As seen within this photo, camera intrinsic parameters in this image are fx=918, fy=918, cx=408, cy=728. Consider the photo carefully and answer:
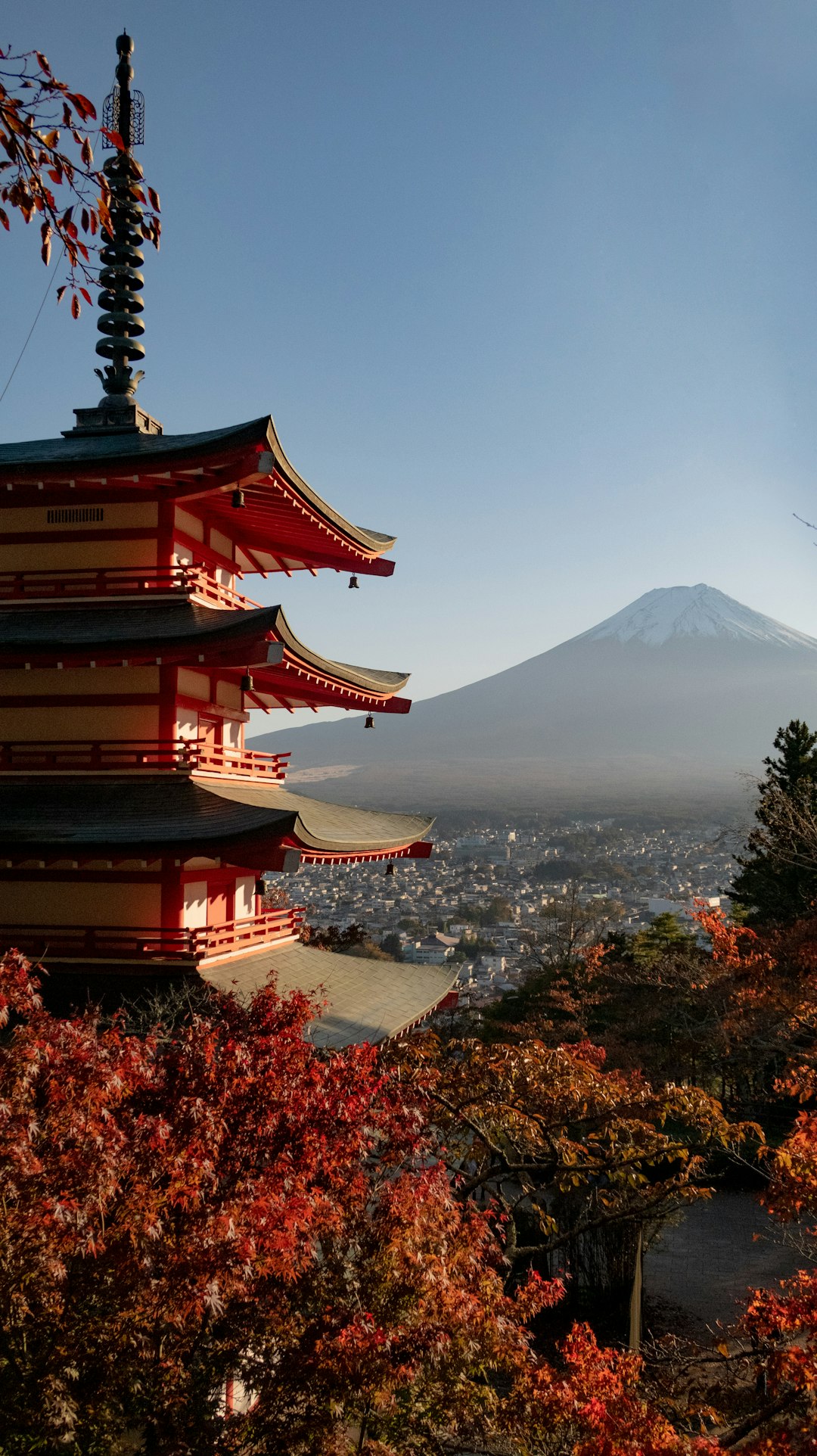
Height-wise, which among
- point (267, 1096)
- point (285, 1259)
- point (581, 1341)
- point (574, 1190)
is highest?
point (267, 1096)

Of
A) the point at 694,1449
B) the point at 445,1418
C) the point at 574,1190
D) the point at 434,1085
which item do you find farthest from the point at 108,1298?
the point at 574,1190

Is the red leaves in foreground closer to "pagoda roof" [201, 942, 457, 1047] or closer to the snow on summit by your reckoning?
"pagoda roof" [201, 942, 457, 1047]

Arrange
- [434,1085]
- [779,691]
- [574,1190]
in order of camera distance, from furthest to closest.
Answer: [779,691], [574,1190], [434,1085]

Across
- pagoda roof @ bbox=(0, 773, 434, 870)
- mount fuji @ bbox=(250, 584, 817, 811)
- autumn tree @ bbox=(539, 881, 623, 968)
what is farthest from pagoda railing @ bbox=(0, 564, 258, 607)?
mount fuji @ bbox=(250, 584, 817, 811)

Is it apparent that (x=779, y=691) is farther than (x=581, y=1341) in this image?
Yes

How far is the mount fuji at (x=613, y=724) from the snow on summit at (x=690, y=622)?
313 millimetres

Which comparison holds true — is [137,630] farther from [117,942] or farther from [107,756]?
[117,942]

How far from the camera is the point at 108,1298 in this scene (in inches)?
185

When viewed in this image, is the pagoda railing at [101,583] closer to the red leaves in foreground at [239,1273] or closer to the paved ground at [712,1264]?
the red leaves in foreground at [239,1273]

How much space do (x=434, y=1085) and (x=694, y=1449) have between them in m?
3.80

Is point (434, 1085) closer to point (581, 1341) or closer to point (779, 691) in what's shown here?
point (581, 1341)

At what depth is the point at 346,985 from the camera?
10703mm

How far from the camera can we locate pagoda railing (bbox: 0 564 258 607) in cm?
927

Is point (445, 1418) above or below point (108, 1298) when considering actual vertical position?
below
